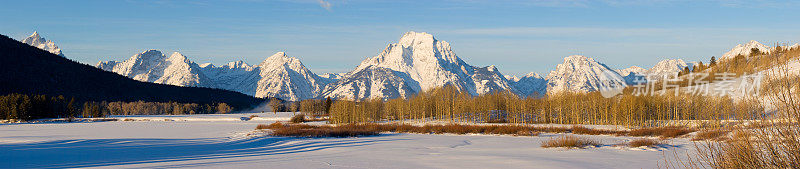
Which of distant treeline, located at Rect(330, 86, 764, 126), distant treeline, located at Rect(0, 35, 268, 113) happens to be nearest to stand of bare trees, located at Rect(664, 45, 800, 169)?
distant treeline, located at Rect(330, 86, 764, 126)

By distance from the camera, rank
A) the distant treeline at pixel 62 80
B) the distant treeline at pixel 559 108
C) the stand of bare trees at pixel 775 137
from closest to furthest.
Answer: the stand of bare trees at pixel 775 137 → the distant treeline at pixel 559 108 → the distant treeline at pixel 62 80

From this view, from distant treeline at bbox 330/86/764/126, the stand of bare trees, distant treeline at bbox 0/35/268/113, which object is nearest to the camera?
the stand of bare trees

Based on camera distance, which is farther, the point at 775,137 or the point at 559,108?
the point at 559,108

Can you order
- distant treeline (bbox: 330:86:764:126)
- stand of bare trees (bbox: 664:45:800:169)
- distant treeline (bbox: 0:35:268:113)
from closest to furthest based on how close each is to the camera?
stand of bare trees (bbox: 664:45:800:169) → distant treeline (bbox: 330:86:764:126) → distant treeline (bbox: 0:35:268:113)

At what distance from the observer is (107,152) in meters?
19.8

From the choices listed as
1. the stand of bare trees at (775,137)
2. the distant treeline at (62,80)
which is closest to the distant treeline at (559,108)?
the stand of bare trees at (775,137)

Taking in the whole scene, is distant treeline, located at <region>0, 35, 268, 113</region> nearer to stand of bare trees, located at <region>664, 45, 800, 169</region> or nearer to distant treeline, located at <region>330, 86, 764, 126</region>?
distant treeline, located at <region>330, 86, 764, 126</region>

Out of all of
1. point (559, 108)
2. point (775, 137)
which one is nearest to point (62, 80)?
point (559, 108)

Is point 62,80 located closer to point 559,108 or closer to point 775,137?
point 559,108

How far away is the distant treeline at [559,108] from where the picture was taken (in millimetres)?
54250

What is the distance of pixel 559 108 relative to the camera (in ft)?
207

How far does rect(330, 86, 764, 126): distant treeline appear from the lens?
5425cm

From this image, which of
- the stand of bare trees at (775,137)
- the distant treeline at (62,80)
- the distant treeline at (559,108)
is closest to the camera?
the stand of bare trees at (775,137)

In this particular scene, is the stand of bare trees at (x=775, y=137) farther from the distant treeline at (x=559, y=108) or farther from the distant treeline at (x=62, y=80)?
the distant treeline at (x=62, y=80)
